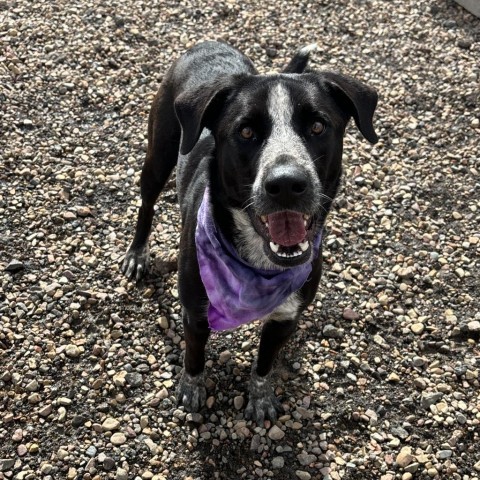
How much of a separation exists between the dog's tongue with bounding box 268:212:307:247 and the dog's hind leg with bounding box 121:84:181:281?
51.5 inches

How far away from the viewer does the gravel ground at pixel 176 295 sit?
4090 millimetres

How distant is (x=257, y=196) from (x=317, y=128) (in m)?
0.47

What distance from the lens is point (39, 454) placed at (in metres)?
3.98

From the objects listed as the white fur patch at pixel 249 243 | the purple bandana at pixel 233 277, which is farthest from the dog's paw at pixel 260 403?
the white fur patch at pixel 249 243

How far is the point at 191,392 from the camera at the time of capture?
4.18 meters

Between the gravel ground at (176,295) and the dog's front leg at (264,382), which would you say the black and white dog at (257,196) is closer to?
the dog's front leg at (264,382)

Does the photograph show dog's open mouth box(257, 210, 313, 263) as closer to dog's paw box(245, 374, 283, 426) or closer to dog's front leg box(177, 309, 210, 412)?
dog's front leg box(177, 309, 210, 412)

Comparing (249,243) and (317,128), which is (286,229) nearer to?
(249,243)

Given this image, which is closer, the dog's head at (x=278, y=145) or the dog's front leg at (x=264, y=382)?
the dog's head at (x=278, y=145)

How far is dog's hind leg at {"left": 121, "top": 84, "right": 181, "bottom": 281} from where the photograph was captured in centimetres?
434

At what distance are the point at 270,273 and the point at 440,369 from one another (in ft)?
5.51

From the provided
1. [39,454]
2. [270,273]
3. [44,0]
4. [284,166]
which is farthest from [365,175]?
[44,0]

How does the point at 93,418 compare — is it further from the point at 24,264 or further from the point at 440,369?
the point at 440,369

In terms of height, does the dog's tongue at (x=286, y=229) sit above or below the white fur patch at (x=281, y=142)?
below
